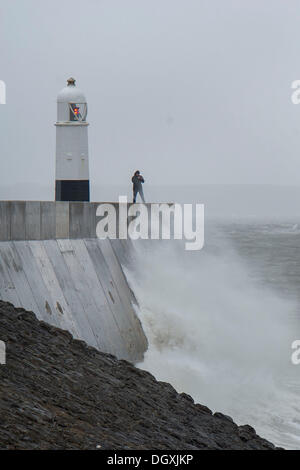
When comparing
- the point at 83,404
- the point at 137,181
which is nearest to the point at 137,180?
the point at 137,181

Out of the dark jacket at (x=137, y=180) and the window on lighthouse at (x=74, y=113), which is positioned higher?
the window on lighthouse at (x=74, y=113)

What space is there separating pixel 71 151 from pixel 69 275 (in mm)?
3346

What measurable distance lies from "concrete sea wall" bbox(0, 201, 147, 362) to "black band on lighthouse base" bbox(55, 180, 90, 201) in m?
1.78

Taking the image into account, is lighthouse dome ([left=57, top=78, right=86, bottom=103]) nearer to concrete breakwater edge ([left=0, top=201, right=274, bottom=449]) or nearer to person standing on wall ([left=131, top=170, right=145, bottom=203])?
person standing on wall ([left=131, top=170, right=145, bottom=203])

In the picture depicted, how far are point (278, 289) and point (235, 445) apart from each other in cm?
1938

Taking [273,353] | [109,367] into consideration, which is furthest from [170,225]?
[109,367]

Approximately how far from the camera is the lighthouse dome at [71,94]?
543 inches

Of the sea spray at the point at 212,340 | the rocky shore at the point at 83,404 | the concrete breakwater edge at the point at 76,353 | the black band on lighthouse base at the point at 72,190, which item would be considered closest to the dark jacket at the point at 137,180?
the sea spray at the point at 212,340

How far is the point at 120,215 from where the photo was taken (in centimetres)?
1212

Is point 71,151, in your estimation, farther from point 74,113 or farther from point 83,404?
point 83,404

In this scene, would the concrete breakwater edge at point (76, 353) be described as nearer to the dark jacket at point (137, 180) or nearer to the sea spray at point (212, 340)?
the sea spray at point (212, 340)

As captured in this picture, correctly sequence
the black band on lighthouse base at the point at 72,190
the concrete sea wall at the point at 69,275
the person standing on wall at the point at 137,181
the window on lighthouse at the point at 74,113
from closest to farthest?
the concrete sea wall at the point at 69,275
the black band on lighthouse base at the point at 72,190
the window on lighthouse at the point at 74,113
the person standing on wall at the point at 137,181

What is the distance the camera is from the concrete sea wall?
388 inches
